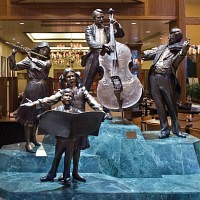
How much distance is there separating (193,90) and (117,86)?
3.78 m

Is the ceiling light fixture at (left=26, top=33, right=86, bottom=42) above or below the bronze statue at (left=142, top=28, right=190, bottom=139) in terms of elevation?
above

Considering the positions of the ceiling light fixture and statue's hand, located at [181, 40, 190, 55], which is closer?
statue's hand, located at [181, 40, 190, 55]

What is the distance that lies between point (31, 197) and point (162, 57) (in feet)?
6.99

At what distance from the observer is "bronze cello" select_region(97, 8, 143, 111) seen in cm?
376

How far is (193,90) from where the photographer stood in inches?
279

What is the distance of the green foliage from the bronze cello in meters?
3.56

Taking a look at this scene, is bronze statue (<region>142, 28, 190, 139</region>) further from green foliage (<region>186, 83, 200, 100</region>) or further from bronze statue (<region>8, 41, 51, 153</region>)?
green foliage (<region>186, 83, 200, 100</region>)

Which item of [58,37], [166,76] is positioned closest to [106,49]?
[166,76]

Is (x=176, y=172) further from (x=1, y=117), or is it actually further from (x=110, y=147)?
(x=1, y=117)

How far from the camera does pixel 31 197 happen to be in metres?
2.80

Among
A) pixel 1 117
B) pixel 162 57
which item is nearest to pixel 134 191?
pixel 162 57

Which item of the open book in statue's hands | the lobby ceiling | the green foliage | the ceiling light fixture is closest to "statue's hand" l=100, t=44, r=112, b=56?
the open book in statue's hands

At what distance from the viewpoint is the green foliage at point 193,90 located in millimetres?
7082

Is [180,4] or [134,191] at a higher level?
[180,4]
